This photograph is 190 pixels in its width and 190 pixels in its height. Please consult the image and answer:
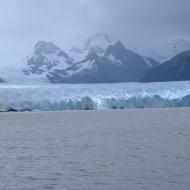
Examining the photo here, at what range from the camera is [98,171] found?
16.7 m

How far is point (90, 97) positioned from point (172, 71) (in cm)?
10739

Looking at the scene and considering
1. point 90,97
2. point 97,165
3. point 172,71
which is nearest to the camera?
point 97,165

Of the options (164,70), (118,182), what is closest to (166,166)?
(118,182)

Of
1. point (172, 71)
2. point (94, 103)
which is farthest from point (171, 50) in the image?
point (94, 103)

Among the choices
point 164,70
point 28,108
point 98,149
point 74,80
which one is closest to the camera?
point 98,149

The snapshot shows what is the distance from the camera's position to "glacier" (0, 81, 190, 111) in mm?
50844

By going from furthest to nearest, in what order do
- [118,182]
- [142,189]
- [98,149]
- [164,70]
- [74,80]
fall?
[74,80] → [164,70] → [98,149] → [118,182] → [142,189]

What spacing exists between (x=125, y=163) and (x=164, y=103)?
3390 centimetres

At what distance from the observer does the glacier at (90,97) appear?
50.8 metres

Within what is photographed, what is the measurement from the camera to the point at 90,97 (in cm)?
5222

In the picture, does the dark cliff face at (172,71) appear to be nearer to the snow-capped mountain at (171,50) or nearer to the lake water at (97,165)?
the snow-capped mountain at (171,50)

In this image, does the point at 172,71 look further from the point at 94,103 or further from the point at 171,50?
the point at 94,103

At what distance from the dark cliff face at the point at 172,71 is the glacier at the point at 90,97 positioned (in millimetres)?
102013

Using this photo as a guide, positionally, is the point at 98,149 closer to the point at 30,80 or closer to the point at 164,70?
the point at 30,80
